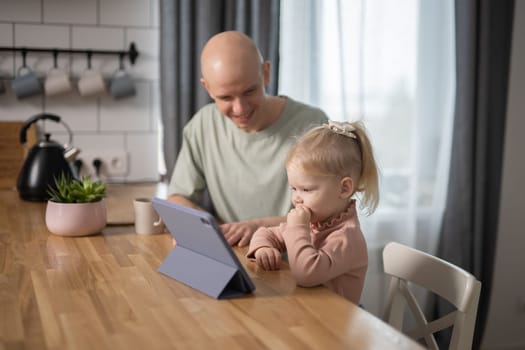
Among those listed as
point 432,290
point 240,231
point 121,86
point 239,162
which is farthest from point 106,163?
point 432,290

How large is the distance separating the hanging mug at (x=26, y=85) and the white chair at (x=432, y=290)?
1.50 m

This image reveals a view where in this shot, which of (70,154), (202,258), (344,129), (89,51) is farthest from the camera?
(89,51)

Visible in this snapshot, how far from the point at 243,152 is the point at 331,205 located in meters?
0.70

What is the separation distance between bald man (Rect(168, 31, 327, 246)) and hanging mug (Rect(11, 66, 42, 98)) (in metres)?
0.73

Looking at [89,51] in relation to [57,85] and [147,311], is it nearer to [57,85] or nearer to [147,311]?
[57,85]

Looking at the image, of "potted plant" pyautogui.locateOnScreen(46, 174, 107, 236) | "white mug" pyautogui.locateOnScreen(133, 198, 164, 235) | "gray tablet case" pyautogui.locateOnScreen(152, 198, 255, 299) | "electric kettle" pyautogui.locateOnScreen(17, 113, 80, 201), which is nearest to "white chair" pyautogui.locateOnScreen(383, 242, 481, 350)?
"gray tablet case" pyautogui.locateOnScreen(152, 198, 255, 299)

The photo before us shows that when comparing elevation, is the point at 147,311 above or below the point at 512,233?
above

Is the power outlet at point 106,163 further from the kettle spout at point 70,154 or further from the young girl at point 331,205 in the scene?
the young girl at point 331,205

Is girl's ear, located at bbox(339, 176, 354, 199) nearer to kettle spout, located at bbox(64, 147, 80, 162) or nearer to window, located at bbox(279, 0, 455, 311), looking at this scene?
kettle spout, located at bbox(64, 147, 80, 162)

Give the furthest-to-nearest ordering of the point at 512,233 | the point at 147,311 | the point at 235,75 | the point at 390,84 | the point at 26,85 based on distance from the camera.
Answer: the point at 512,233, the point at 390,84, the point at 26,85, the point at 235,75, the point at 147,311

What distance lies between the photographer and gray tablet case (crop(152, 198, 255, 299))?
127 centimetres

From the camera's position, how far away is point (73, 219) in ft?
5.77

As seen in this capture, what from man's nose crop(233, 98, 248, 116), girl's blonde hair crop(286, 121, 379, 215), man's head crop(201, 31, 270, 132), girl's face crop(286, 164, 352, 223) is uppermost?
man's head crop(201, 31, 270, 132)

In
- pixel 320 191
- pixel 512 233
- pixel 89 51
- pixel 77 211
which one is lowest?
pixel 512 233
